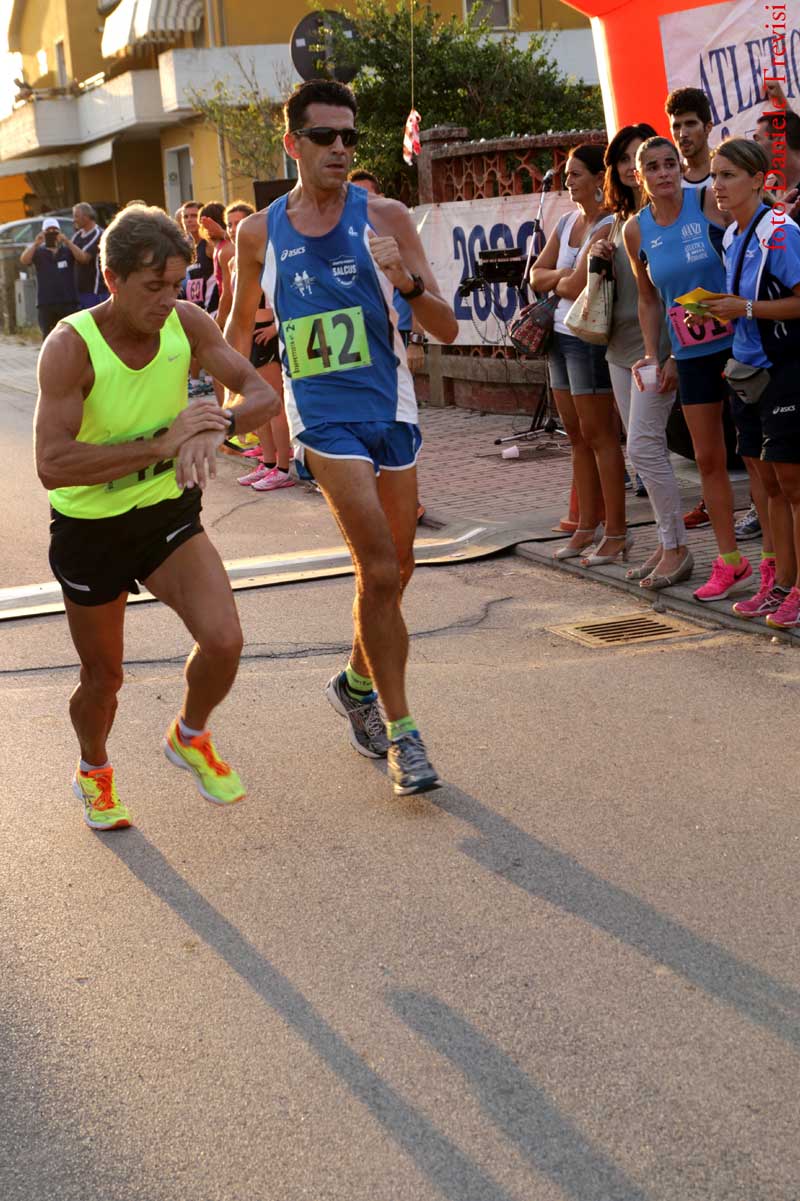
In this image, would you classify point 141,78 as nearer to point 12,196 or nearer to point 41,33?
point 41,33

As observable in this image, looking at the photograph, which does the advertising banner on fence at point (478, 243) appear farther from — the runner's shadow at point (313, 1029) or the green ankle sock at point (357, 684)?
the runner's shadow at point (313, 1029)

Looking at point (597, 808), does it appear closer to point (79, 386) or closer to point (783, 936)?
point (783, 936)

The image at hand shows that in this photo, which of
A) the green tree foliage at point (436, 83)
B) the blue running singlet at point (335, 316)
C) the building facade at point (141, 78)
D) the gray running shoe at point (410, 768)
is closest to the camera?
the gray running shoe at point (410, 768)

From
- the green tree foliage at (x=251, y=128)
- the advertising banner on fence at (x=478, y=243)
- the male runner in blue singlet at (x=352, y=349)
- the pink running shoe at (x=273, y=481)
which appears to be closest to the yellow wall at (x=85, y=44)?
the green tree foliage at (x=251, y=128)

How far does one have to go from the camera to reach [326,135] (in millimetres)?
5188

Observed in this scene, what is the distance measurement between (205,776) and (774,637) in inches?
115

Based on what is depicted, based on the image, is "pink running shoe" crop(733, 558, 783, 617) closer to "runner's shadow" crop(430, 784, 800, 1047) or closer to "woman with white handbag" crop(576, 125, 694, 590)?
"woman with white handbag" crop(576, 125, 694, 590)

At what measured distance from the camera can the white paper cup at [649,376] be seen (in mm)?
7426

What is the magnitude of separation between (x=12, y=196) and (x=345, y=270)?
43.6m

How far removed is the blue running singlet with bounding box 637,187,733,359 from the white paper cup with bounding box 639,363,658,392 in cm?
25

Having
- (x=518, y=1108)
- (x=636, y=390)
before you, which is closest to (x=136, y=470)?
(x=518, y=1108)

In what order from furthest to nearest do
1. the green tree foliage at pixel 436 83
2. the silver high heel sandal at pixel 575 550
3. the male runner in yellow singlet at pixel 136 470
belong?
the green tree foliage at pixel 436 83, the silver high heel sandal at pixel 575 550, the male runner in yellow singlet at pixel 136 470

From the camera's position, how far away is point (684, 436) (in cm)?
980

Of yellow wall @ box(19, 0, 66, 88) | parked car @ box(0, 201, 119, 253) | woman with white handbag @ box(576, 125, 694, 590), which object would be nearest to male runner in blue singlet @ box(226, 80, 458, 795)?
woman with white handbag @ box(576, 125, 694, 590)
